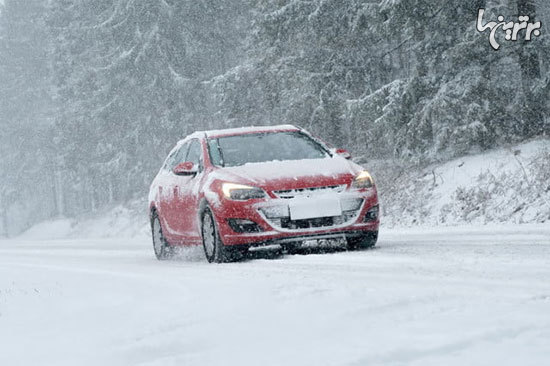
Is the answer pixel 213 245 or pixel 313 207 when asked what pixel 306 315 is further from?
pixel 213 245

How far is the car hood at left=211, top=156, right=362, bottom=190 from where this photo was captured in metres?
9.06

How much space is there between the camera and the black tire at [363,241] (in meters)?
9.50

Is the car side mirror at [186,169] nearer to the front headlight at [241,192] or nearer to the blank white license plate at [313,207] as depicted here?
the front headlight at [241,192]

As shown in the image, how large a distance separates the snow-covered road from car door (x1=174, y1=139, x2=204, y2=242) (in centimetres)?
213

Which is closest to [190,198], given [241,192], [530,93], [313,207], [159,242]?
[241,192]

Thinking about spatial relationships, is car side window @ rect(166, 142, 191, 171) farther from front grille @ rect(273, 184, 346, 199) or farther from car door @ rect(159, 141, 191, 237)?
front grille @ rect(273, 184, 346, 199)

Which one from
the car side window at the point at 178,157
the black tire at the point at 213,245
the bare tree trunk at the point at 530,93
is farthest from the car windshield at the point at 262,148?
the bare tree trunk at the point at 530,93

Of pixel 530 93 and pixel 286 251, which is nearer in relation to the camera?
pixel 286 251

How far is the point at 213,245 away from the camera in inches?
369

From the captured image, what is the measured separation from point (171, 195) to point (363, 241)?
9.28 feet

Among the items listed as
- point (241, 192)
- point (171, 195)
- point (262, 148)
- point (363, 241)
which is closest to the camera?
point (241, 192)

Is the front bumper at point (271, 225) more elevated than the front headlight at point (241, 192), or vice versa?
the front headlight at point (241, 192)

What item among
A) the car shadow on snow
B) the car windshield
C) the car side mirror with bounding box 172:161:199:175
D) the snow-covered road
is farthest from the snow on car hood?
the snow-covered road

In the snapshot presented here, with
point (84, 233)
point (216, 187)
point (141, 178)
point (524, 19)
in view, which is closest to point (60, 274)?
point (216, 187)
